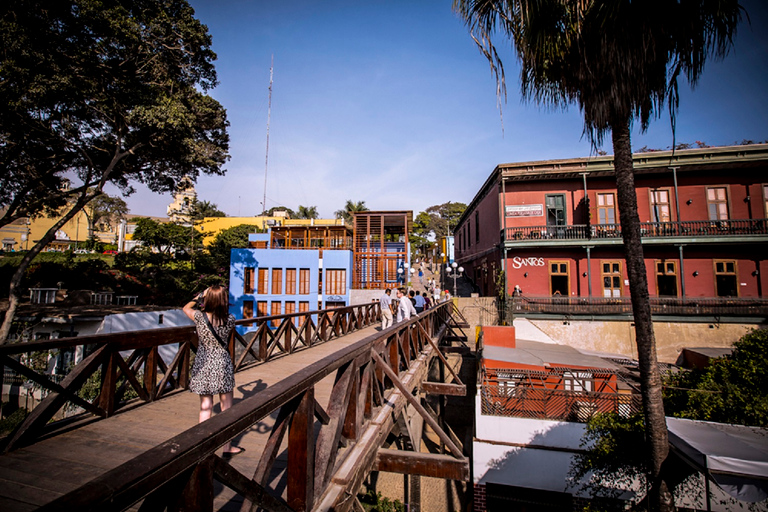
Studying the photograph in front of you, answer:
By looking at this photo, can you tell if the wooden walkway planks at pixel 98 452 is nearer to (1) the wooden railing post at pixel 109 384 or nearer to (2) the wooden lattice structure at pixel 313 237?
(1) the wooden railing post at pixel 109 384

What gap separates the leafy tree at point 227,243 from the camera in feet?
112

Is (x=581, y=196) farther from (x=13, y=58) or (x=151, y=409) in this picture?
(x=13, y=58)

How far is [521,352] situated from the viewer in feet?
40.6

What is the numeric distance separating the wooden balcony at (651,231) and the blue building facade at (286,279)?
11.6 m

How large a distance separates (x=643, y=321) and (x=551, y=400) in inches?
248

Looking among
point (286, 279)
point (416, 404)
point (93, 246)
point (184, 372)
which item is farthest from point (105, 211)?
point (416, 404)

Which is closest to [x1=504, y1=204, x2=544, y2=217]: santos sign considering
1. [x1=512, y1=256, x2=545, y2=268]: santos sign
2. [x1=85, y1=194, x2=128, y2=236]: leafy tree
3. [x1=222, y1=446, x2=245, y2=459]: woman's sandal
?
[x1=512, y1=256, x2=545, y2=268]: santos sign

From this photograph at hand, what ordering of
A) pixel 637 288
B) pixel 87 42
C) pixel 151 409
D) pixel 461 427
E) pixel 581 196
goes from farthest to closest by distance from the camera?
pixel 581 196 → pixel 461 427 → pixel 87 42 → pixel 637 288 → pixel 151 409

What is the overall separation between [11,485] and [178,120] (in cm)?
1124

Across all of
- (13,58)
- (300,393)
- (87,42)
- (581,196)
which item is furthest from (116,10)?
(581,196)

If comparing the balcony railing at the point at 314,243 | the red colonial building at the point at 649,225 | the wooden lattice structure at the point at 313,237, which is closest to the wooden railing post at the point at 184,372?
the red colonial building at the point at 649,225

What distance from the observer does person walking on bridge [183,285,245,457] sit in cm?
361

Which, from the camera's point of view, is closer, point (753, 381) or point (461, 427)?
point (753, 381)

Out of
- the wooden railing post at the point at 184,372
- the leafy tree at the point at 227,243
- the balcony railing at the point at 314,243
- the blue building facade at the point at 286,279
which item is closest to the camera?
the wooden railing post at the point at 184,372
